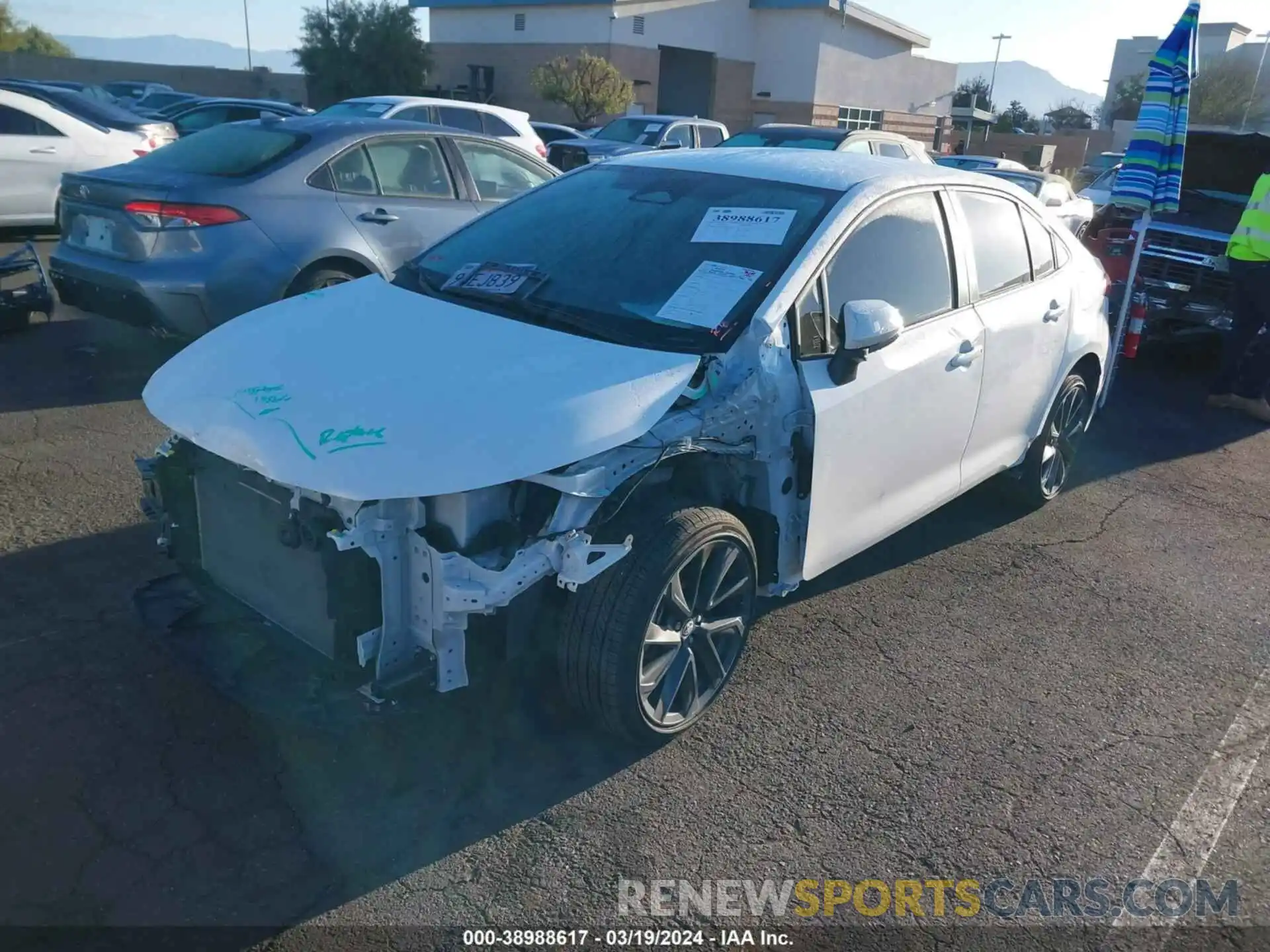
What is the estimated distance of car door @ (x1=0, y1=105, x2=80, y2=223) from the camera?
10.1m

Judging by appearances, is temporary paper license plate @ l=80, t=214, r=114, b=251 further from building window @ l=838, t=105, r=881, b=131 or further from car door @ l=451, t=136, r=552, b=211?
building window @ l=838, t=105, r=881, b=131

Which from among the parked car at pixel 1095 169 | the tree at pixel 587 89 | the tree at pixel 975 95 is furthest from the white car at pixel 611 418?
the tree at pixel 975 95

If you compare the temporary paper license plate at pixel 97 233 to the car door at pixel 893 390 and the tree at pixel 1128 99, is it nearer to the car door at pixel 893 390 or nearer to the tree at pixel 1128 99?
the car door at pixel 893 390

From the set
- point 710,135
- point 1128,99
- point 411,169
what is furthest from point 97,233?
point 1128,99

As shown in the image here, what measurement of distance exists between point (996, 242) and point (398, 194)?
3.95m

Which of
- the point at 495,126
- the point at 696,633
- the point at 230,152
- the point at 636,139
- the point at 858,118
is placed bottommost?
the point at 696,633

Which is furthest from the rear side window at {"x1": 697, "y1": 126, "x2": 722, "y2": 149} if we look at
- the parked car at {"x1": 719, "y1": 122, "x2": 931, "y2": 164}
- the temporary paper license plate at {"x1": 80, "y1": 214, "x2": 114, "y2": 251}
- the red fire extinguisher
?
the temporary paper license plate at {"x1": 80, "y1": 214, "x2": 114, "y2": 251}

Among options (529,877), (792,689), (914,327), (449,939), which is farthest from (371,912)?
(914,327)

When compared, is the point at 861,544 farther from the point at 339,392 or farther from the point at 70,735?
the point at 70,735

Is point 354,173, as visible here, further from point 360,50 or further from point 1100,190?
point 360,50

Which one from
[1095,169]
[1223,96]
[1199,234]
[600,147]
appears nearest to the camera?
[1199,234]

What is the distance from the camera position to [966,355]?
4.24 meters

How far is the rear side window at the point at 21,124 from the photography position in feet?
33.2

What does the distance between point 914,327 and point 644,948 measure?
8.21 feet
